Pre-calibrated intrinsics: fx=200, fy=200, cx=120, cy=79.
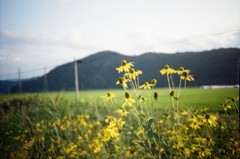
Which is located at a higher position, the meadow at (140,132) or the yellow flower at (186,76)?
the yellow flower at (186,76)

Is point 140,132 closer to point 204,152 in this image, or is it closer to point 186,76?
point 204,152

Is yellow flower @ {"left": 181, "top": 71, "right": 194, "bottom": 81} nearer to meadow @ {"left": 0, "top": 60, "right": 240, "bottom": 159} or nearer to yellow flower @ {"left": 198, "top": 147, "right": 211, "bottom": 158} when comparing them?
meadow @ {"left": 0, "top": 60, "right": 240, "bottom": 159}

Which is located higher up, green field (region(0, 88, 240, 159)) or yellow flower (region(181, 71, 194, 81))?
yellow flower (region(181, 71, 194, 81))

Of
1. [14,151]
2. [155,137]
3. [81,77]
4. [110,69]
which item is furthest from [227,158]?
[81,77]

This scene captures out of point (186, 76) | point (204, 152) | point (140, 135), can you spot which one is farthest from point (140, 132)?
point (140, 135)

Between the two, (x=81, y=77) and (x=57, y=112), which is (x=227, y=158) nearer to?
(x=57, y=112)

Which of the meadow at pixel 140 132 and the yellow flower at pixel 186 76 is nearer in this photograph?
the meadow at pixel 140 132

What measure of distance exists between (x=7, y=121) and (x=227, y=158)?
4984 mm

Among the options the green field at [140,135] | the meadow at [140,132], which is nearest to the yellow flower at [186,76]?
the meadow at [140,132]

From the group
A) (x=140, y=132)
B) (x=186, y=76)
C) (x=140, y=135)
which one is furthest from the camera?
(x=140, y=135)

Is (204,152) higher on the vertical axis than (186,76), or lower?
lower

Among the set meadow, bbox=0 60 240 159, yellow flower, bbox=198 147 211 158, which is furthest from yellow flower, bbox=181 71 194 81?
yellow flower, bbox=198 147 211 158

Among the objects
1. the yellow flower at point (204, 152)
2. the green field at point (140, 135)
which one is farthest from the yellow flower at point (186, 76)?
the yellow flower at point (204, 152)

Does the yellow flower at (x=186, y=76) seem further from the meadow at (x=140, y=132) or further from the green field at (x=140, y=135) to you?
the green field at (x=140, y=135)
